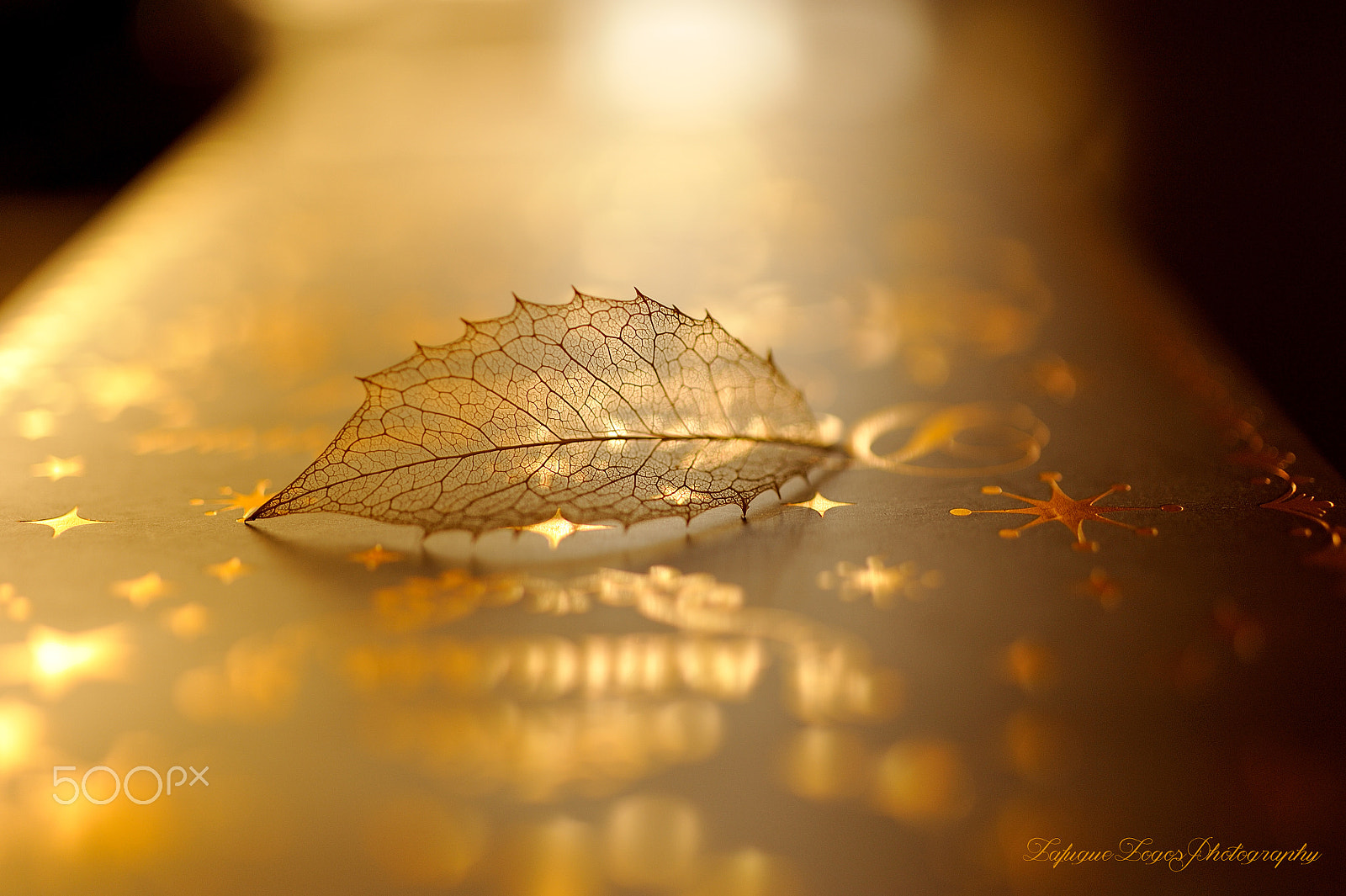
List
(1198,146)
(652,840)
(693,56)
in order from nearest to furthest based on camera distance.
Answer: (652,840) → (1198,146) → (693,56)

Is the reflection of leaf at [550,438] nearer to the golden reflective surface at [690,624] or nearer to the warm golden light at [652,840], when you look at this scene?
the golden reflective surface at [690,624]

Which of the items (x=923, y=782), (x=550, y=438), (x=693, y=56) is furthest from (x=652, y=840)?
(x=693, y=56)

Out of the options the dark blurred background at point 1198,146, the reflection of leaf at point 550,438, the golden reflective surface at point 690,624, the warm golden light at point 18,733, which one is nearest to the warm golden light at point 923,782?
the golden reflective surface at point 690,624

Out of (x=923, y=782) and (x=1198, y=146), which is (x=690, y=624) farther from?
(x=1198, y=146)

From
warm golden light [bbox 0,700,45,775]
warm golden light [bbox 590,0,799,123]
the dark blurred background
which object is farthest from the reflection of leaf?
warm golden light [bbox 590,0,799,123]

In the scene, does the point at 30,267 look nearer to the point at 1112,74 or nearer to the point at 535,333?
the point at 535,333

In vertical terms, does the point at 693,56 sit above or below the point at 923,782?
above

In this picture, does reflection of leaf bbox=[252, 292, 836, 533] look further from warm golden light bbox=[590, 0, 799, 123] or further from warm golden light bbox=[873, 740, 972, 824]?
warm golden light bbox=[590, 0, 799, 123]
